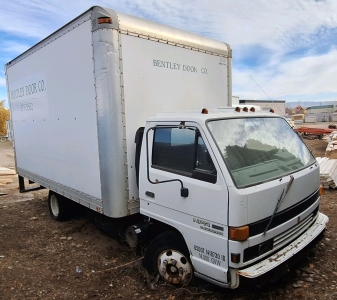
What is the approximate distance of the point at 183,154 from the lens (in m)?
3.48

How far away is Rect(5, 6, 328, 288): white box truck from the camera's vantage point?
3084mm

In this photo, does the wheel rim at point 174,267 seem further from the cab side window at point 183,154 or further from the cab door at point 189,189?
the cab side window at point 183,154

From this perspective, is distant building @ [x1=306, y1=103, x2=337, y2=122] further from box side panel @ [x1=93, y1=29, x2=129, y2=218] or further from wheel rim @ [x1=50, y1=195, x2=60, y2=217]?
box side panel @ [x1=93, y1=29, x2=129, y2=218]

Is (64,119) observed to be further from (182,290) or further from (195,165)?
(182,290)

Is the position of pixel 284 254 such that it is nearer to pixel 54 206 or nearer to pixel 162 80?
pixel 162 80

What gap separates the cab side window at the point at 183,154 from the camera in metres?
3.21

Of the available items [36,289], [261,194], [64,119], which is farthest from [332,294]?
[64,119]

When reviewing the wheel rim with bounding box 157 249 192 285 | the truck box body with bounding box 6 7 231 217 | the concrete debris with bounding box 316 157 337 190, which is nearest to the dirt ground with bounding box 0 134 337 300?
the wheel rim with bounding box 157 249 192 285

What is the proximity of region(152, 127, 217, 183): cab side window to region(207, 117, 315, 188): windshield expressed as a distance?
19 cm

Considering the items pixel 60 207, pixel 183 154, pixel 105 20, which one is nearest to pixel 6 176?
pixel 60 207

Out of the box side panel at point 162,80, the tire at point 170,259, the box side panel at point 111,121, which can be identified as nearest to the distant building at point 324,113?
the box side panel at point 162,80

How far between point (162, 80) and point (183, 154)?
1.57 meters

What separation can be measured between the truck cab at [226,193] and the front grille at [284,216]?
0.01m

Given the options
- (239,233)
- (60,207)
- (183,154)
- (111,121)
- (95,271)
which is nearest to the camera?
(239,233)
